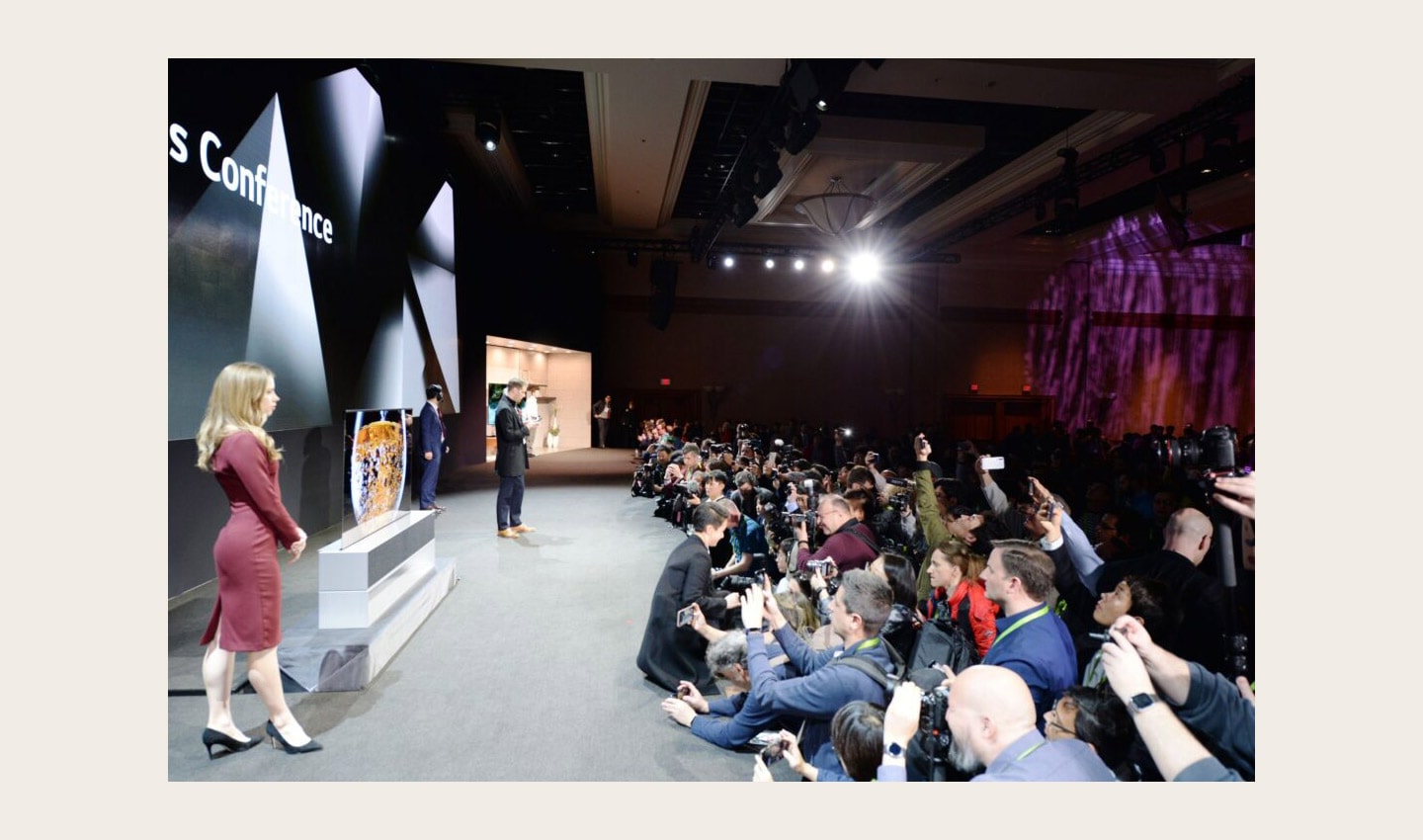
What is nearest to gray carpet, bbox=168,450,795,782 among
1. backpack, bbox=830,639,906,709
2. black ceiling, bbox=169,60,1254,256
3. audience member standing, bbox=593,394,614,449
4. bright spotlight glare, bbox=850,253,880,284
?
backpack, bbox=830,639,906,709

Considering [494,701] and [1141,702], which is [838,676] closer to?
[1141,702]

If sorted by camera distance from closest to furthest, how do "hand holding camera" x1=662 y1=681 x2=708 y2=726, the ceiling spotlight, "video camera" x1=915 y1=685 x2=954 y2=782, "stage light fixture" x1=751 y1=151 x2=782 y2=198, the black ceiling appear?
"video camera" x1=915 y1=685 x2=954 y2=782, "hand holding camera" x1=662 y1=681 x2=708 y2=726, the black ceiling, the ceiling spotlight, "stage light fixture" x1=751 y1=151 x2=782 y2=198

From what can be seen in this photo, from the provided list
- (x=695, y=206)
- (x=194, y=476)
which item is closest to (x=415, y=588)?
(x=194, y=476)

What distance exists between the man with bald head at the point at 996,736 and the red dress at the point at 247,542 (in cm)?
184

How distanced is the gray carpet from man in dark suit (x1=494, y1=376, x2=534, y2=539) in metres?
0.84

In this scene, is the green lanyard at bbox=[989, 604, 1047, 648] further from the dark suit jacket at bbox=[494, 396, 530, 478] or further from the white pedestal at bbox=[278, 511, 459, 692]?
the dark suit jacket at bbox=[494, 396, 530, 478]

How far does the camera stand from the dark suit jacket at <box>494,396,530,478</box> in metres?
5.64

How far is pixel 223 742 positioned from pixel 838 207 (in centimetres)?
1011

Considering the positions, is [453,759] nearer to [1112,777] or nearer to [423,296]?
[1112,777]

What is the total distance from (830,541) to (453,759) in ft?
5.64

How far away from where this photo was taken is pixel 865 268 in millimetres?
14844

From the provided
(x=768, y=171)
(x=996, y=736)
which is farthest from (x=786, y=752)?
(x=768, y=171)

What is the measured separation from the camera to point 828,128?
802 cm

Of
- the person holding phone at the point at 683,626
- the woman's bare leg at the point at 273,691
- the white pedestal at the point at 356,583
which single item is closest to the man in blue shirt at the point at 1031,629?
the person holding phone at the point at 683,626
